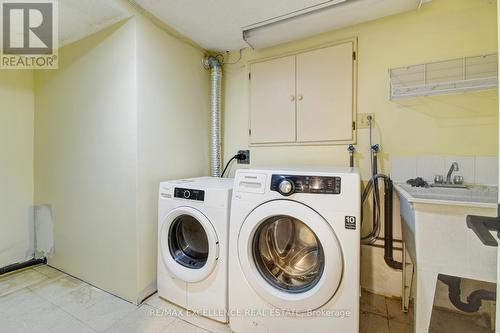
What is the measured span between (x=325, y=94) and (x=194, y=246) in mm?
1571

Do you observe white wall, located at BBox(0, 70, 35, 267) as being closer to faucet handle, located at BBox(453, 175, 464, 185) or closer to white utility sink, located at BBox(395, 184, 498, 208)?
white utility sink, located at BBox(395, 184, 498, 208)

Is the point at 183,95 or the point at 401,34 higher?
the point at 401,34

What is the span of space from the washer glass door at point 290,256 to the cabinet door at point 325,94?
880 mm

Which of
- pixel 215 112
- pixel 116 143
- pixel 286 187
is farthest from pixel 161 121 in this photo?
pixel 286 187

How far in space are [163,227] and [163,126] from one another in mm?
786

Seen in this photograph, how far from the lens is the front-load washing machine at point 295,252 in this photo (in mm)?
1069

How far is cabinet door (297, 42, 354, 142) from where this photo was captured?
176 cm

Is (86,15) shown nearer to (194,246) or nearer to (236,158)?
(236,158)

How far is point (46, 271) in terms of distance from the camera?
2.05 metres

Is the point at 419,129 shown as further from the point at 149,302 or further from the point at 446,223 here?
the point at 149,302

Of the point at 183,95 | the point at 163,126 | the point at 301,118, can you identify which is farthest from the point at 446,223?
the point at 183,95

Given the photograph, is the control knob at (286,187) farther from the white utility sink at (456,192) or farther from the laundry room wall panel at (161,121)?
the laundry room wall panel at (161,121)

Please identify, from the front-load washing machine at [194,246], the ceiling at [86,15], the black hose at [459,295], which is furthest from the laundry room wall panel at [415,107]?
the ceiling at [86,15]

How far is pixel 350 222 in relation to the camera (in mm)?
1057
